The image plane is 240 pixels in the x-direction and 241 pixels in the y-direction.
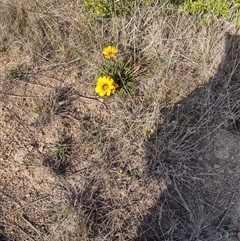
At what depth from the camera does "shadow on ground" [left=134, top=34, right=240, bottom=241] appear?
1.80m

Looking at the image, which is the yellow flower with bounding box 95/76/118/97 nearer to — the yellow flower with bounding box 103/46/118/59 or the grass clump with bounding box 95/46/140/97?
the grass clump with bounding box 95/46/140/97

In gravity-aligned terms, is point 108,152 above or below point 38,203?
above

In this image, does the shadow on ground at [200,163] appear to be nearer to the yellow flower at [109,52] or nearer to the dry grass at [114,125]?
the dry grass at [114,125]

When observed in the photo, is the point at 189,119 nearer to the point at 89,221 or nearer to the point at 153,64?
the point at 153,64

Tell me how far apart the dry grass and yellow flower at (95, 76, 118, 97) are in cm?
14

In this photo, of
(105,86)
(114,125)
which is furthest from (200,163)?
(105,86)

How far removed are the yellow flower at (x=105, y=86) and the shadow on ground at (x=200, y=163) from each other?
0.35 metres

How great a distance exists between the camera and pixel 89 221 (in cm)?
178

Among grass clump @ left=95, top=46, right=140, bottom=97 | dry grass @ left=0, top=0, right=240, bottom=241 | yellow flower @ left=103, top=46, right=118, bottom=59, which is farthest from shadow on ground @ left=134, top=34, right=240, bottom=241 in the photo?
yellow flower @ left=103, top=46, right=118, bottom=59

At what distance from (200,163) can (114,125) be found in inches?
23.1

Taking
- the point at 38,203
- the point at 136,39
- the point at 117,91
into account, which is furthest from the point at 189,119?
the point at 38,203

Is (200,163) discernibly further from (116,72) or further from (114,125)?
(116,72)

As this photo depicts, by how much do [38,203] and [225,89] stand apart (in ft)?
4.66

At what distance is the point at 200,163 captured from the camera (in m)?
2.02
